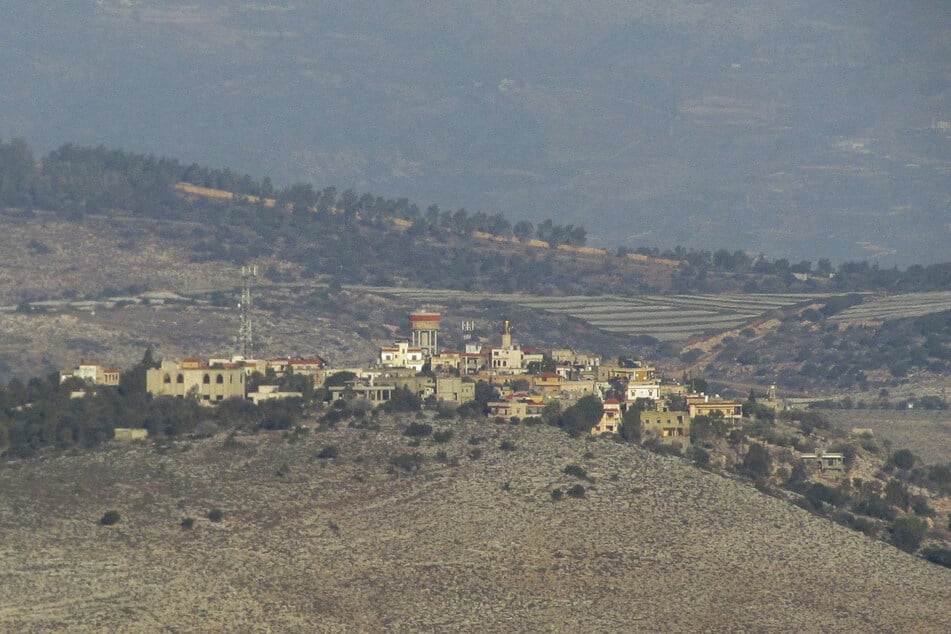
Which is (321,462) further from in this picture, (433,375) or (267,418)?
(433,375)

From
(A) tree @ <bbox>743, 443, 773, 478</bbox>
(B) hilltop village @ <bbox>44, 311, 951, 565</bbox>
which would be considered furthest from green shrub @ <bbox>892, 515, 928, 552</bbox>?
(A) tree @ <bbox>743, 443, 773, 478</bbox>

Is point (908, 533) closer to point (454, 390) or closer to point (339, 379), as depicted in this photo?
point (454, 390)

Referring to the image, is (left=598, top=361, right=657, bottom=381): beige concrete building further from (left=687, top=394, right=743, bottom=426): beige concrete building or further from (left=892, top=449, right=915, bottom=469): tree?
(left=892, top=449, right=915, bottom=469): tree

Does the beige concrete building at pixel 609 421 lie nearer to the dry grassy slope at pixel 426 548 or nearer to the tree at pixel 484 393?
the dry grassy slope at pixel 426 548

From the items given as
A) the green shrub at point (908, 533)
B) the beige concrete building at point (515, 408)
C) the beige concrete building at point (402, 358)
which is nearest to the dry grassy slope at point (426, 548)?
the green shrub at point (908, 533)

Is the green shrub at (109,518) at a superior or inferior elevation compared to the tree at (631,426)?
inferior

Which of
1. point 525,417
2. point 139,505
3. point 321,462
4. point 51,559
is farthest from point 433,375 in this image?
point 51,559

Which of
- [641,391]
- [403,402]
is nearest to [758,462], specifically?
[641,391]
